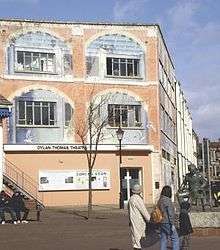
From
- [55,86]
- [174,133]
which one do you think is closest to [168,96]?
[174,133]

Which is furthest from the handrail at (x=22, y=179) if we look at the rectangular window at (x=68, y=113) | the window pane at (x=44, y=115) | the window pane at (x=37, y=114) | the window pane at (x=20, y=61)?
the window pane at (x=20, y=61)

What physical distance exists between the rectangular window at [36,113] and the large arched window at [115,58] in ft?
12.6

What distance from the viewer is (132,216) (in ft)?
40.0

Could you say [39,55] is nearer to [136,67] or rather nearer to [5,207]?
[136,67]

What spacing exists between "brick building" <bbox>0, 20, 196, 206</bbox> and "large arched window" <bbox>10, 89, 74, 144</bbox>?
0.07 m

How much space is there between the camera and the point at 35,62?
4206cm

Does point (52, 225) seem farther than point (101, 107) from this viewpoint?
No

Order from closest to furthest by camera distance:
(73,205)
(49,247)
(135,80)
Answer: (49,247), (73,205), (135,80)

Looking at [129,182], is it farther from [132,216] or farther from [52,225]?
[132,216]

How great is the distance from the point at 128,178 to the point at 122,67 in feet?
26.7

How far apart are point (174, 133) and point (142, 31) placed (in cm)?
1934

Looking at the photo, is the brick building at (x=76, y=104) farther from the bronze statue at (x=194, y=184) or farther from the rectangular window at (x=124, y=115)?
the bronze statue at (x=194, y=184)

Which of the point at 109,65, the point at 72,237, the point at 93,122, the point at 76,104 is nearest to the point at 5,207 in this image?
the point at 72,237

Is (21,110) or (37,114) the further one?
(37,114)
